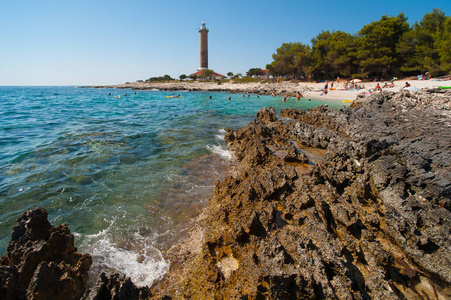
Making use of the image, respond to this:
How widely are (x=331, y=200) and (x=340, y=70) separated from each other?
5917 centimetres

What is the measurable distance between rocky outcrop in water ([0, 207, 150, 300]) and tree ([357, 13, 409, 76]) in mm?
55625

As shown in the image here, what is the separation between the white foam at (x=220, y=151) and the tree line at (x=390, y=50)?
40.8 m

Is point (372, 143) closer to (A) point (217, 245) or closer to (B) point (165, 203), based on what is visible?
(A) point (217, 245)

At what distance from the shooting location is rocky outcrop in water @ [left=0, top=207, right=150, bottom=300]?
2.62 meters

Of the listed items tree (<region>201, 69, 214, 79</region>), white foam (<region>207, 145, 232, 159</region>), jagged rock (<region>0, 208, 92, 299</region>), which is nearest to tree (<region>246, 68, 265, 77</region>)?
tree (<region>201, 69, 214, 79</region>)

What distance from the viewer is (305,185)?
16.8ft

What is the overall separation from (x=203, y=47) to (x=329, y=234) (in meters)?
105

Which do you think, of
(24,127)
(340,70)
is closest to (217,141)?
(24,127)

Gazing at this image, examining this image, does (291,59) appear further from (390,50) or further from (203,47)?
(203,47)

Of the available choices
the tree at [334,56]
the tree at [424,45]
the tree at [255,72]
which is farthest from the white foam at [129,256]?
the tree at [255,72]

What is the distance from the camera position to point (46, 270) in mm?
2707

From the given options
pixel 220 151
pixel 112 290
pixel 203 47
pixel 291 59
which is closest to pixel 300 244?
pixel 112 290

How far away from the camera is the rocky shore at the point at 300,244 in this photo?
9.41 feet

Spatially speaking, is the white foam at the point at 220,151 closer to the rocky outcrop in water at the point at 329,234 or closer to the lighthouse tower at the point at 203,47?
the rocky outcrop in water at the point at 329,234
